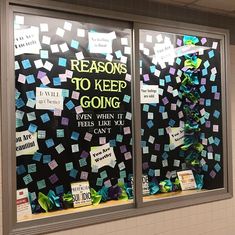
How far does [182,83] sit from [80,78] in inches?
43.5

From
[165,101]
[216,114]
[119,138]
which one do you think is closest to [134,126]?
Result: [119,138]

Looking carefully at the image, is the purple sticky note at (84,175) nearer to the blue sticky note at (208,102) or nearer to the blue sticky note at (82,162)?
the blue sticky note at (82,162)

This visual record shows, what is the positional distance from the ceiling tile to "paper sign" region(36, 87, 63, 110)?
5.16 feet

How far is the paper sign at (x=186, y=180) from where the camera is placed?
3.39 m

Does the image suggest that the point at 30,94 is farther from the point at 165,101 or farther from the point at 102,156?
the point at 165,101

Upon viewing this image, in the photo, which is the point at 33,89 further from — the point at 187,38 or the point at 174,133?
the point at 187,38

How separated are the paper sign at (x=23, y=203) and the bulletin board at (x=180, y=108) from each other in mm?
1075

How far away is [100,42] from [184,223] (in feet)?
5.93

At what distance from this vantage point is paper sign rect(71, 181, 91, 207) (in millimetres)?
2809

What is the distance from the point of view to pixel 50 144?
2.71 metres

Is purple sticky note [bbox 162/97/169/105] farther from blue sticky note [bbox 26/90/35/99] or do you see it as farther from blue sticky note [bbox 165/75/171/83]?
blue sticky note [bbox 26/90/35/99]

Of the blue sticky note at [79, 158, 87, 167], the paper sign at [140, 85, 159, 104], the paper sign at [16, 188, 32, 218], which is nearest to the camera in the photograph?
the paper sign at [16, 188, 32, 218]

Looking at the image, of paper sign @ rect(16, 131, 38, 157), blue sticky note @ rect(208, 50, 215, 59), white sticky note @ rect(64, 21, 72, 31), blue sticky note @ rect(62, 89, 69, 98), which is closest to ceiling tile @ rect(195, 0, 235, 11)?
blue sticky note @ rect(208, 50, 215, 59)

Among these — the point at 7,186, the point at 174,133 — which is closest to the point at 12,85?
the point at 7,186
